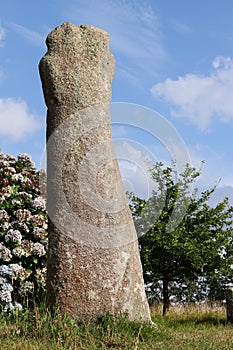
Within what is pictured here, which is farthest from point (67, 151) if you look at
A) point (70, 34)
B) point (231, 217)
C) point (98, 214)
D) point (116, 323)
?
point (231, 217)

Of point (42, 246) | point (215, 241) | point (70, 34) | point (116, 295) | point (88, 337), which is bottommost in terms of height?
point (88, 337)

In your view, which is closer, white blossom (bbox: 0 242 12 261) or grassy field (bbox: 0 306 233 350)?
grassy field (bbox: 0 306 233 350)

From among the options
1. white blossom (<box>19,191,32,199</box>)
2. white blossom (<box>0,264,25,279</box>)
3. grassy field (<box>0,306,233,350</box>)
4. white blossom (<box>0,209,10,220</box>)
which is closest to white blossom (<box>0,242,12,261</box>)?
white blossom (<box>0,264,25,279</box>)

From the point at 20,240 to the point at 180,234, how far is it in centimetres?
485

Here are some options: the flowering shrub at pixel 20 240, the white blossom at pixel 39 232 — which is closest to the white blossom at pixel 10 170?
the flowering shrub at pixel 20 240

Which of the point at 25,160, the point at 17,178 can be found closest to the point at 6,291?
the point at 17,178

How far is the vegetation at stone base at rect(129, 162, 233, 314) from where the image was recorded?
12125 millimetres

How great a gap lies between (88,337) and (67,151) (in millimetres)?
2750

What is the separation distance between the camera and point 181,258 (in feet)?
40.2

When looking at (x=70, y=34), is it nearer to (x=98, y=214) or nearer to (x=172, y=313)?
(x=98, y=214)

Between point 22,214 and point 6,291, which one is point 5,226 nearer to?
point 22,214

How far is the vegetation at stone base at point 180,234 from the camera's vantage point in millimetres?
12125

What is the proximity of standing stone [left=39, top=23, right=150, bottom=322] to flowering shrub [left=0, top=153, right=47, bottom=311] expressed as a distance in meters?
1.20

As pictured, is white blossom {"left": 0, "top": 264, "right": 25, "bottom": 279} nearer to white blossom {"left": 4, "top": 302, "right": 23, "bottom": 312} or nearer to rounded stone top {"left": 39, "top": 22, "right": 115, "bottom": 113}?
white blossom {"left": 4, "top": 302, "right": 23, "bottom": 312}
